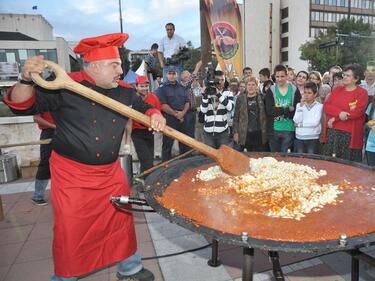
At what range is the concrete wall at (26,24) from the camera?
5791cm

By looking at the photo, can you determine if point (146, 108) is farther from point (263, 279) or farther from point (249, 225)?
point (263, 279)

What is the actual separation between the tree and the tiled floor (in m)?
40.4

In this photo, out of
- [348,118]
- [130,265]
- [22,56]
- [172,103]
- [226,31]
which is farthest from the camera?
[22,56]

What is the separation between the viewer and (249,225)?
1.63 m

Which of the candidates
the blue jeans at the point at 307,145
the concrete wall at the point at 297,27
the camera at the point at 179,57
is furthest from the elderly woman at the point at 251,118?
the concrete wall at the point at 297,27

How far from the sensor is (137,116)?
211cm

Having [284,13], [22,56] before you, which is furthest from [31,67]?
[284,13]

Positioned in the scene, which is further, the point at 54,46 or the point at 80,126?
the point at 54,46

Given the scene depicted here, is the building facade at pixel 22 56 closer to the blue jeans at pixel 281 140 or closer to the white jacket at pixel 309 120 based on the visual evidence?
the blue jeans at pixel 281 140

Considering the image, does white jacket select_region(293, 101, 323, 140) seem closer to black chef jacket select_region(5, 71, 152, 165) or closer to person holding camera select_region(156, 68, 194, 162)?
person holding camera select_region(156, 68, 194, 162)

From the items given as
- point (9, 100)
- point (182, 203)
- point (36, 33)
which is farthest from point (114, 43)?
point (36, 33)

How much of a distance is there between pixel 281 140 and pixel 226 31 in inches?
258

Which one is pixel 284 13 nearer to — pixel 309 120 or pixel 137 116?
pixel 309 120

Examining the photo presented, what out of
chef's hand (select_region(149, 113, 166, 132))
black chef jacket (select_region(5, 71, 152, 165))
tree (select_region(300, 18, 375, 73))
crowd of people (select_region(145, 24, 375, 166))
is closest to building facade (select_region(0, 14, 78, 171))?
crowd of people (select_region(145, 24, 375, 166))
